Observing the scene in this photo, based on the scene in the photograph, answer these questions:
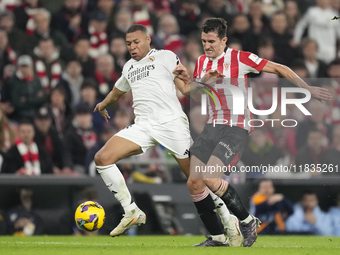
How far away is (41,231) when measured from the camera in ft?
29.5

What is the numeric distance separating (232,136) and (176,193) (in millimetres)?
3103

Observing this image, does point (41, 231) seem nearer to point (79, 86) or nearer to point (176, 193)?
point (176, 193)

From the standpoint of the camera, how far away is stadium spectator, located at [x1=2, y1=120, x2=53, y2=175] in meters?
9.40

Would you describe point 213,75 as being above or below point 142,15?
below

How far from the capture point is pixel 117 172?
6.81 meters

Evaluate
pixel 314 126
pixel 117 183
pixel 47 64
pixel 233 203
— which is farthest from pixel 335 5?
pixel 117 183

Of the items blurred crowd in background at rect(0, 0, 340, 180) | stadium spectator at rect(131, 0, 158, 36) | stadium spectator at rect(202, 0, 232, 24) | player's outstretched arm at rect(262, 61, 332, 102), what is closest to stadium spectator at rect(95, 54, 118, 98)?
blurred crowd in background at rect(0, 0, 340, 180)

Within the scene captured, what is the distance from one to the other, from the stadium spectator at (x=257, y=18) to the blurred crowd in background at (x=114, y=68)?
22 millimetres

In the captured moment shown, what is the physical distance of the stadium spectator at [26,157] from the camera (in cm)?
940

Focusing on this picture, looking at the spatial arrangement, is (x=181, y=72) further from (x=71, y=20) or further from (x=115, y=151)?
(x=71, y=20)

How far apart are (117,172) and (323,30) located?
754 cm

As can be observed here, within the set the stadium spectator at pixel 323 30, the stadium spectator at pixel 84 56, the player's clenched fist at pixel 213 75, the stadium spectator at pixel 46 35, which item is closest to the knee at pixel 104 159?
the player's clenched fist at pixel 213 75

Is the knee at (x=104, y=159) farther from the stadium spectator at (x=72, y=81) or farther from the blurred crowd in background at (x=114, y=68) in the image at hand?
the stadium spectator at (x=72, y=81)

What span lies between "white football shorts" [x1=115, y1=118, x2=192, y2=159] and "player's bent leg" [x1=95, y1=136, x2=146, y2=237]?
0.33ft
